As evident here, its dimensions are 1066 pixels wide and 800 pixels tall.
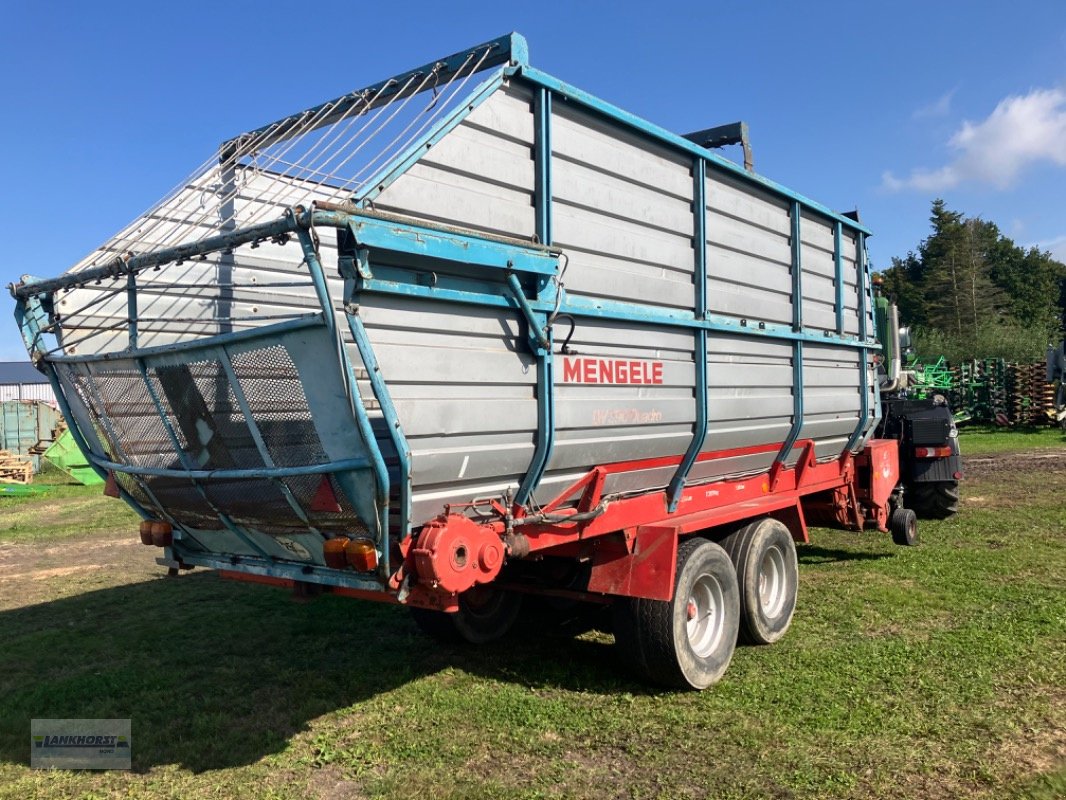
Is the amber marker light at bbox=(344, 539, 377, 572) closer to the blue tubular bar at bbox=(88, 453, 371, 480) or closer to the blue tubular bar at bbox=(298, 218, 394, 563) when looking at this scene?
the blue tubular bar at bbox=(298, 218, 394, 563)

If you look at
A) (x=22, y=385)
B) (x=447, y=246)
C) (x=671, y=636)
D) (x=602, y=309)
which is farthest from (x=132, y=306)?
(x=22, y=385)

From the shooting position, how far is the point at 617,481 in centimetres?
446

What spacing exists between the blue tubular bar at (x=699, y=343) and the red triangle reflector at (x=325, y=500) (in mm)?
2195

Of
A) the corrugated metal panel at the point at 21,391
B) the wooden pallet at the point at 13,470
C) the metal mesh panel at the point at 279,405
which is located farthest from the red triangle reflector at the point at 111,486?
the corrugated metal panel at the point at 21,391

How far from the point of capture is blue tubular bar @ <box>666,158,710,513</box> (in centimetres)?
497

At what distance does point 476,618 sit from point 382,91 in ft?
11.0

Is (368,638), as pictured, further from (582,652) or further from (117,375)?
(117,375)

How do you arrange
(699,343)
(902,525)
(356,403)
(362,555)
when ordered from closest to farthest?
1. (356,403)
2. (362,555)
3. (699,343)
4. (902,525)

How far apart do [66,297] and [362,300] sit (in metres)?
1.91

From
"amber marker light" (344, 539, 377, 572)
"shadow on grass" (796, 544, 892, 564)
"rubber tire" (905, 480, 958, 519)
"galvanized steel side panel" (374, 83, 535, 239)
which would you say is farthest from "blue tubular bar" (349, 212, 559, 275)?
"rubber tire" (905, 480, 958, 519)

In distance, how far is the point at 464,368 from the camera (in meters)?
3.58

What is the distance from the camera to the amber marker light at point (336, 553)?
340cm

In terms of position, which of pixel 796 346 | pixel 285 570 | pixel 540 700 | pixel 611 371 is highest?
pixel 796 346

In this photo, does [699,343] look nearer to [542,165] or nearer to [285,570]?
[542,165]
